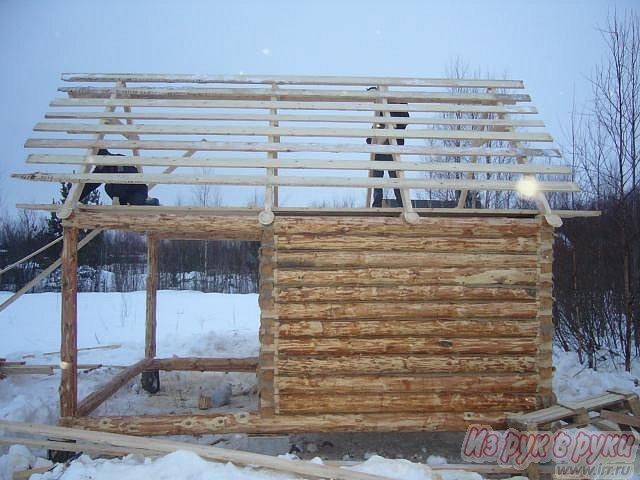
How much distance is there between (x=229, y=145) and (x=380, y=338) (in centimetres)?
335

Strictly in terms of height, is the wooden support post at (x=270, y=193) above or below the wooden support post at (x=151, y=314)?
above

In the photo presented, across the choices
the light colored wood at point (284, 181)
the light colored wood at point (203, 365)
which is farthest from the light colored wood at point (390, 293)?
the light colored wood at point (203, 365)

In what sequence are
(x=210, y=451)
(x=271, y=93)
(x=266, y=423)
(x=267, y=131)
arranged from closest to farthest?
(x=210, y=451)
(x=266, y=423)
(x=267, y=131)
(x=271, y=93)

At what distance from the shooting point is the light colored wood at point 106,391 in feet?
19.5

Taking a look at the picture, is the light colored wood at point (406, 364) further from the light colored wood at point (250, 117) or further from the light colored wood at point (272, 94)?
the light colored wood at point (272, 94)

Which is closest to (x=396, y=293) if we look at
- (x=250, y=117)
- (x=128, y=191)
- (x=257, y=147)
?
(x=257, y=147)

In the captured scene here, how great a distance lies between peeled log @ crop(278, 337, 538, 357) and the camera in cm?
572

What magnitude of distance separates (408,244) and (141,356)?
7.49 metres

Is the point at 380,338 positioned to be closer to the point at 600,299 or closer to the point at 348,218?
the point at 348,218

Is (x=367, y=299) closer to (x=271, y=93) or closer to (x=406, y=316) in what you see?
(x=406, y=316)

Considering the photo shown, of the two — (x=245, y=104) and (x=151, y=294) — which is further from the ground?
(x=245, y=104)

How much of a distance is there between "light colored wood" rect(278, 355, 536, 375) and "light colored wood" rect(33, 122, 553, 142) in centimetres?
306

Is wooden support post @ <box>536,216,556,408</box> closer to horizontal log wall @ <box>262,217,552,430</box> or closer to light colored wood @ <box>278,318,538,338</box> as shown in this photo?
horizontal log wall @ <box>262,217,552,430</box>

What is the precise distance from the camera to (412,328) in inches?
229
